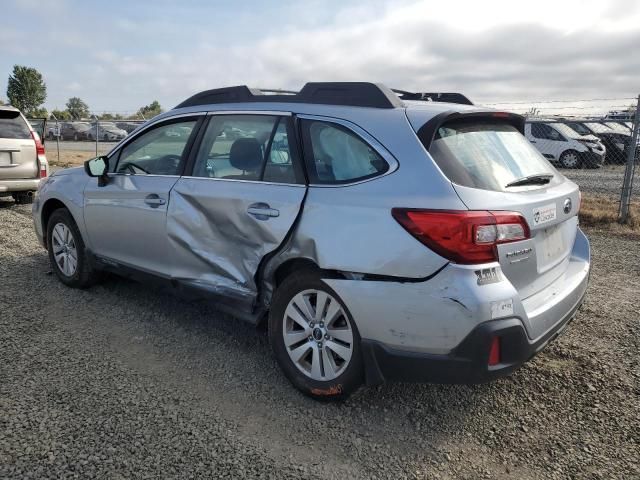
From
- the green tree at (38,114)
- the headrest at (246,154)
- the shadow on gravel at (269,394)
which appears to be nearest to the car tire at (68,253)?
the shadow on gravel at (269,394)

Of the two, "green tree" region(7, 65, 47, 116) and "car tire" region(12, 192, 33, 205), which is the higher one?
"green tree" region(7, 65, 47, 116)

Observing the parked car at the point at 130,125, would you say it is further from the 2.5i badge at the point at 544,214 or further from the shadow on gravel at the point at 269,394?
the 2.5i badge at the point at 544,214

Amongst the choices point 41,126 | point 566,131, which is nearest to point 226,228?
point 41,126

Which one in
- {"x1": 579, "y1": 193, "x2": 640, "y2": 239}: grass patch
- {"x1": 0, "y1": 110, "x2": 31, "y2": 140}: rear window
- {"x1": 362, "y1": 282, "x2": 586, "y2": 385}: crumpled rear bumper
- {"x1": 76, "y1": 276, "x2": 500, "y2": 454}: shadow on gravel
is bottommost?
{"x1": 76, "y1": 276, "x2": 500, "y2": 454}: shadow on gravel

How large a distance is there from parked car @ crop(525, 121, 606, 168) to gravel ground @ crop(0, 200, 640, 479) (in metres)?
13.9

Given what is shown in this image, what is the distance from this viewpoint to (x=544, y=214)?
2939mm

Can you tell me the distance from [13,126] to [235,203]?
730 cm

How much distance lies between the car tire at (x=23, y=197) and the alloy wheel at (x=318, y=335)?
8.04 meters

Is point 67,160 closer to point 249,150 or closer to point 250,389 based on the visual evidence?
point 249,150

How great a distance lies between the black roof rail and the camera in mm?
3166

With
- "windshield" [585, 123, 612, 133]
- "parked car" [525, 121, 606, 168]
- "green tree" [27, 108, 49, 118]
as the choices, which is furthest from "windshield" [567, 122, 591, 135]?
"green tree" [27, 108, 49, 118]

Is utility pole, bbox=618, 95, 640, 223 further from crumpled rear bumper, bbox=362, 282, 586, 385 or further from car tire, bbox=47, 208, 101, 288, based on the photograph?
car tire, bbox=47, 208, 101, 288

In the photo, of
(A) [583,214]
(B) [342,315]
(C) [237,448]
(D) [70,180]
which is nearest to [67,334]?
(D) [70,180]

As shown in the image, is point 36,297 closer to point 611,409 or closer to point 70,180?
point 70,180
